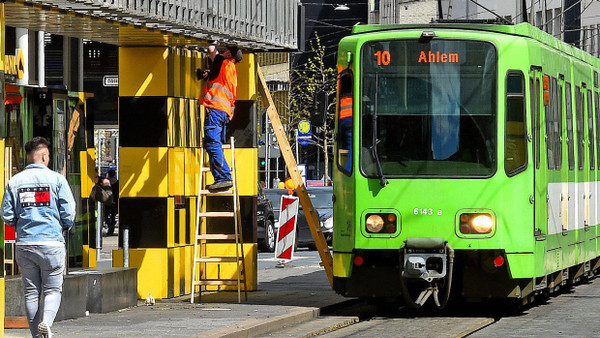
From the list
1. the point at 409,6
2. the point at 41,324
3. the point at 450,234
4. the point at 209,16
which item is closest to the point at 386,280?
the point at 450,234

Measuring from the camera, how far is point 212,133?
655 inches

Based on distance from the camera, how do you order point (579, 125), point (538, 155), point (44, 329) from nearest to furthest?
point (44, 329) → point (538, 155) → point (579, 125)

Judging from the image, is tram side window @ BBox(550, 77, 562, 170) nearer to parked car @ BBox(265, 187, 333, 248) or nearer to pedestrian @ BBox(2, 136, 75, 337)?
pedestrian @ BBox(2, 136, 75, 337)

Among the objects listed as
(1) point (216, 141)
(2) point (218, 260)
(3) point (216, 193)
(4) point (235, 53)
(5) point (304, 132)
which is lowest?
(2) point (218, 260)

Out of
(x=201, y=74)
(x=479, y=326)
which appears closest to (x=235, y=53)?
(x=201, y=74)

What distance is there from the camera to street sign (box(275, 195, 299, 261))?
2461 cm

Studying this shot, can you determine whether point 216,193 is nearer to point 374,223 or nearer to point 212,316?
point 374,223

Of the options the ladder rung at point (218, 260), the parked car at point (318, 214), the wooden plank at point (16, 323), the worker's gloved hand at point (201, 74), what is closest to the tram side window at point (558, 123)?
the ladder rung at point (218, 260)

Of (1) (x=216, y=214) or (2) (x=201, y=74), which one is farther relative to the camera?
(1) (x=216, y=214)

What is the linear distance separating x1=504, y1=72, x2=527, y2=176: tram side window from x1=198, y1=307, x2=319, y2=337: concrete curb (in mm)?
2741

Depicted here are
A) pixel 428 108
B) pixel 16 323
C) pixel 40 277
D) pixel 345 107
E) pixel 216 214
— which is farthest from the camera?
pixel 216 214

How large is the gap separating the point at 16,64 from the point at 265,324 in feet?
32.7

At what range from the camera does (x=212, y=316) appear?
580 inches

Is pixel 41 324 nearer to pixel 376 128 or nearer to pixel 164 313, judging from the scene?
pixel 164 313
